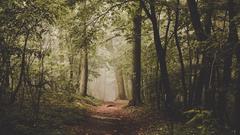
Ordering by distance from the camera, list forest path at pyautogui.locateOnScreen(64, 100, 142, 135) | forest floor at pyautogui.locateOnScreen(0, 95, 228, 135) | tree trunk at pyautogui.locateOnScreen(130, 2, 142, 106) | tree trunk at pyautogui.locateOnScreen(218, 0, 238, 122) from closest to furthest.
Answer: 1. forest floor at pyautogui.locateOnScreen(0, 95, 228, 135)
2. tree trunk at pyautogui.locateOnScreen(218, 0, 238, 122)
3. forest path at pyautogui.locateOnScreen(64, 100, 142, 135)
4. tree trunk at pyautogui.locateOnScreen(130, 2, 142, 106)

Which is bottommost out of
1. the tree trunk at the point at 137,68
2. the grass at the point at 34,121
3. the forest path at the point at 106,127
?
the forest path at the point at 106,127

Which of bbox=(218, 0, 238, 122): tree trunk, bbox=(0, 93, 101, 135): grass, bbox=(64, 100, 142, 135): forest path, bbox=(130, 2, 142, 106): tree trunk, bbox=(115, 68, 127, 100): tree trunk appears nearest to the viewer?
bbox=(0, 93, 101, 135): grass

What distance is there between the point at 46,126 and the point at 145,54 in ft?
37.3

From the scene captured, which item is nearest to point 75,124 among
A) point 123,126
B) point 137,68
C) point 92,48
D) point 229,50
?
point 123,126

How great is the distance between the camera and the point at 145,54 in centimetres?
2105

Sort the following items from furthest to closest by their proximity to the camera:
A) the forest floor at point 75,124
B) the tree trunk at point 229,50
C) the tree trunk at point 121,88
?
the tree trunk at point 121,88
the tree trunk at point 229,50
the forest floor at point 75,124

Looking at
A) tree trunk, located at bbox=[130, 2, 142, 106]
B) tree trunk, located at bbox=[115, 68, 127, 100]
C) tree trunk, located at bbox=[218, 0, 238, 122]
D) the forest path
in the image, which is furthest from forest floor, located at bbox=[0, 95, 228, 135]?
tree trunk, located at bbox=[115, 68, 127, 100]

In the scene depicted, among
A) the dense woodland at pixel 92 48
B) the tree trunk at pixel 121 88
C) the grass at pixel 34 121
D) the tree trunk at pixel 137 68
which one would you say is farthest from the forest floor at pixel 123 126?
the tree trunk at pixel 121 88

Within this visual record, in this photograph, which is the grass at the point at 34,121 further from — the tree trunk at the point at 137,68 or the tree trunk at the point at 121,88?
the tree trunk at the point at 121,88

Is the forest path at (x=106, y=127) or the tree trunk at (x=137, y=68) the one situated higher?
the tree trunk at (x=137, y=68)

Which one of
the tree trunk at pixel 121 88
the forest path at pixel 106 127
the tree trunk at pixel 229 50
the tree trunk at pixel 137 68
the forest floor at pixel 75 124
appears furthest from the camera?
the tree trunk at pixel 121 88

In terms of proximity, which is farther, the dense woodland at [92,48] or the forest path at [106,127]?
the forest path at [106,127]

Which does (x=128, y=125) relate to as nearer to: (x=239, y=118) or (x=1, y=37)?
(x=239, y=118)

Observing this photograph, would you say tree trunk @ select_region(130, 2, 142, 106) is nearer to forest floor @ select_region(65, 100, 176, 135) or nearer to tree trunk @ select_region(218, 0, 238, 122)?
forest floor @ select_region(65, 100, 176, 135)
